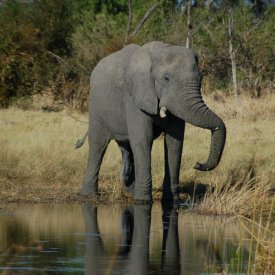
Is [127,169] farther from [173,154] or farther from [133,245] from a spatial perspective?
[133,245]

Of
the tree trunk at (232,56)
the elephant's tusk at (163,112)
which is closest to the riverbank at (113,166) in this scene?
the elephant's tusk at (163,112)

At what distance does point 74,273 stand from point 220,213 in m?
4.79

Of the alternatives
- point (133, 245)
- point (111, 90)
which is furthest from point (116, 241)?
point (111, 90)

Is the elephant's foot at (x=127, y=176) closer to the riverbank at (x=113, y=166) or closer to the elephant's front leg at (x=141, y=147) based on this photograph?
the riverbank at (x=113, y=166)

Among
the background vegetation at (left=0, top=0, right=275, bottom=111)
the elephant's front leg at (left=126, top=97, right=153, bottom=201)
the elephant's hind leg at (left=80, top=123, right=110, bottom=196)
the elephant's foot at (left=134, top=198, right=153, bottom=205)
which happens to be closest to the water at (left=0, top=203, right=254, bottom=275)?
the elephant's foot at (left=134, top=198, right=153, bottom=205)

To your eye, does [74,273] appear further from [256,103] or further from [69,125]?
[256,103]

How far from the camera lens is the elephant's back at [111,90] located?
1611 cm

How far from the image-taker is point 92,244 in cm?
1159

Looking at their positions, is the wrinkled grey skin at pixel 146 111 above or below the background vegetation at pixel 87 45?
below

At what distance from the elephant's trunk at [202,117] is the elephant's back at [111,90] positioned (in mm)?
1508

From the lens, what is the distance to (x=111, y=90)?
53.4 feet

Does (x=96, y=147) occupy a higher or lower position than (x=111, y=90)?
lower

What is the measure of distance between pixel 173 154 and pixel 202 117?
84cm

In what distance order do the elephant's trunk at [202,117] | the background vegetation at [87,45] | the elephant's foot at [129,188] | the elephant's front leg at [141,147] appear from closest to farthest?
the elephant's trunk at [202,117], the elephant's front leg at [141,147], the elephant's foot at [129,188], the background vegetation at [87,45]
